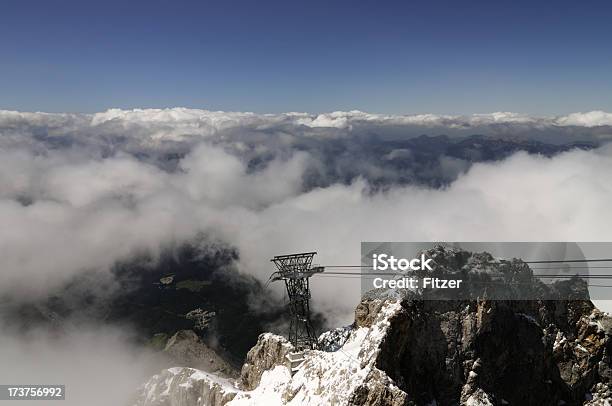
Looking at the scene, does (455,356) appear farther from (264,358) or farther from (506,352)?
(264,358)

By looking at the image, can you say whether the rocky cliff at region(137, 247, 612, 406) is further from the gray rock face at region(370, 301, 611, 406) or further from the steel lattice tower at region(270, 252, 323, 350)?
the steel lattice tower at region(270, 252, 323, 350)

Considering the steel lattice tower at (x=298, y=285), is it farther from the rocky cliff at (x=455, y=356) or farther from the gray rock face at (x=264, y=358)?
the gray rock face at (x=264, y=358)

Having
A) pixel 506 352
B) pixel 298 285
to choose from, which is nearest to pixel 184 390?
pixel 298 285

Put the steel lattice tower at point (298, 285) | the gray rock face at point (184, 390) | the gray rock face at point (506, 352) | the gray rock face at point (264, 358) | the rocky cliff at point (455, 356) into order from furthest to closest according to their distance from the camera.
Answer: the gray rock face at point (184, 390), the gray rock face at point (264, 358), the gray rock face at point (506, 352), the rocky cliff at point (455, 356), the steel lattice tower at point (298, 285)

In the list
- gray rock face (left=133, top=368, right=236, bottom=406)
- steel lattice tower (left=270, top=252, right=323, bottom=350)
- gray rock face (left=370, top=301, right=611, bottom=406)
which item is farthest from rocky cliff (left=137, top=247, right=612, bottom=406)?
steel lattice tower (left=270, top=252, right=323, bottom=350)

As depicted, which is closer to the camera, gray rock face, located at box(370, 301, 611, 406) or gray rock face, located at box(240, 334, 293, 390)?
gray rock face, located at box(370, 301, 611, 406)

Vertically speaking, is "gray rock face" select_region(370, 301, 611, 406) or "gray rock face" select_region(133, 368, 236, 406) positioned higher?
"gray rock face" select_region(370, 301, 611, 406)

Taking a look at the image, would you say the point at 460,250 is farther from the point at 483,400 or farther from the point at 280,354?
the point at 280,354

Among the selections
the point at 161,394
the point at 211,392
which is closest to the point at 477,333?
the point at 211,392

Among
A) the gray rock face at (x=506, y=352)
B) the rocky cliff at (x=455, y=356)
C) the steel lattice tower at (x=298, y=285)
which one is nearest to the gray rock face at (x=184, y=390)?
the rocky cliff at (x=455, y=356)
